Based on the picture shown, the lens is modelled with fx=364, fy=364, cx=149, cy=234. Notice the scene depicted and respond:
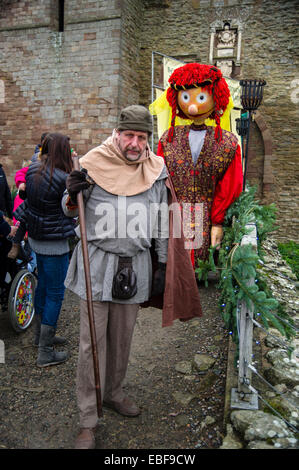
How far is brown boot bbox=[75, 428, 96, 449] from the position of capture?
7.05ft

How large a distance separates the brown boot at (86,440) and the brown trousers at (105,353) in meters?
0.03

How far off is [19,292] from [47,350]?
0.83 meters

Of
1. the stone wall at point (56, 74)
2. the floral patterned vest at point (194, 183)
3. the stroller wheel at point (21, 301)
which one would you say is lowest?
the stroller wheel at point (21, 301)

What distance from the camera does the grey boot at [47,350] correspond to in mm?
3186

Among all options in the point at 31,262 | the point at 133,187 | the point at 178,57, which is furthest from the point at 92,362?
the point at 178,57

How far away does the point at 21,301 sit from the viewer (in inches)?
149

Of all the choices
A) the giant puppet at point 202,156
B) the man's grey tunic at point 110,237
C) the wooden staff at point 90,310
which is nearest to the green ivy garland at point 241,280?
the giant puppet at point 202,156

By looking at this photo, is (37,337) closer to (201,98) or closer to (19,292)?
(19,292)

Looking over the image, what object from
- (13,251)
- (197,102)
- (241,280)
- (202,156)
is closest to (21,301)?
(13,251)

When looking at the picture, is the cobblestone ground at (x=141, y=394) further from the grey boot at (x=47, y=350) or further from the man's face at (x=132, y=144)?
the man's face at (x=132, y=144)

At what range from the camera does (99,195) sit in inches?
88.2

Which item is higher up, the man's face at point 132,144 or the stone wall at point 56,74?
the stone wall at point 56,74

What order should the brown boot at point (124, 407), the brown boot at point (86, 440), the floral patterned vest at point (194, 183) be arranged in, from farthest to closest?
the floral patterned vest at point (194, 183) < the brown boot at point (124, 407) < the brown boot at point (86, 440)

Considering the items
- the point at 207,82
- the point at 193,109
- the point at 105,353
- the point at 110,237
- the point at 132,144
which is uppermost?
the point at 207,82
